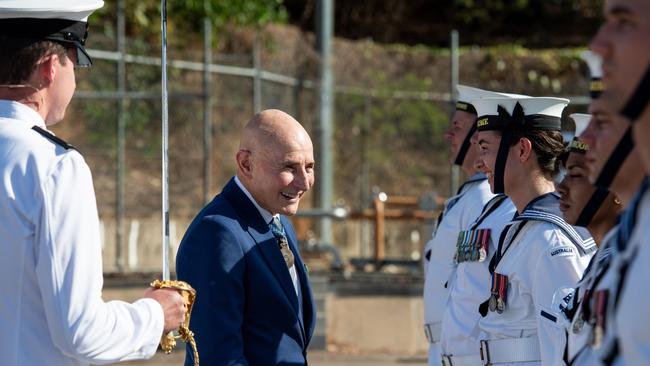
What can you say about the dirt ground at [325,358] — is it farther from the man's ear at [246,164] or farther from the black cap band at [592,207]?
the black cap band at [592,207]

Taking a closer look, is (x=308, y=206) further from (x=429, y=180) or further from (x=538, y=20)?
(x=538, y=20)

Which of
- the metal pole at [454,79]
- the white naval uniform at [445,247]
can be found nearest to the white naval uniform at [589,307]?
the white naval uniform at [445,247]

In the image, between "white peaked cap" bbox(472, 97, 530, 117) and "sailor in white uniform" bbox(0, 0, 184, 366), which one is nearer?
"sailor in white uniform" bbox(0, 0, 184, 366)

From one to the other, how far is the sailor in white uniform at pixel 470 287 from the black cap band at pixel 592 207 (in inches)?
54.4

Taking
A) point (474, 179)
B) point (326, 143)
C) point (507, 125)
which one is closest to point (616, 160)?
point (507, 125)

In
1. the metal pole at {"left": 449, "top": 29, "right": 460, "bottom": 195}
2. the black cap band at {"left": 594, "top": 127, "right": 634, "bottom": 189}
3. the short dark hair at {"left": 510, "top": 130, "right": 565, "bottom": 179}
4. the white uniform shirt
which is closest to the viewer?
the white uniform shirt

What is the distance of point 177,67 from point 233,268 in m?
8.31

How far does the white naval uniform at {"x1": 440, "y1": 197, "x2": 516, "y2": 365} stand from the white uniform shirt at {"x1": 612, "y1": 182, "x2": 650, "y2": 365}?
322cm

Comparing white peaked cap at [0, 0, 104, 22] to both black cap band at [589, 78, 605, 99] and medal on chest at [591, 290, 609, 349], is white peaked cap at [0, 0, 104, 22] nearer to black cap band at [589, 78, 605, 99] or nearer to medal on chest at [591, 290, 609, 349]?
black cap band at [589, 78, 605, 99]

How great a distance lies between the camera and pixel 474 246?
18.9 ft

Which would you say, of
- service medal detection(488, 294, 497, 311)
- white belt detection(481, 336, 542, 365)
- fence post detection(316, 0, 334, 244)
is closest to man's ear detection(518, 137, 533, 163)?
service medal detection(488, 294, 497, 311)

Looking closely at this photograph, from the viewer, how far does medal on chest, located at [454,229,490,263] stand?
5.71 m

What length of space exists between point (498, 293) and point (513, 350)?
0.80 ft

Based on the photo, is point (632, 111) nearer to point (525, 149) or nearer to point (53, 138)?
point (53, 138)
